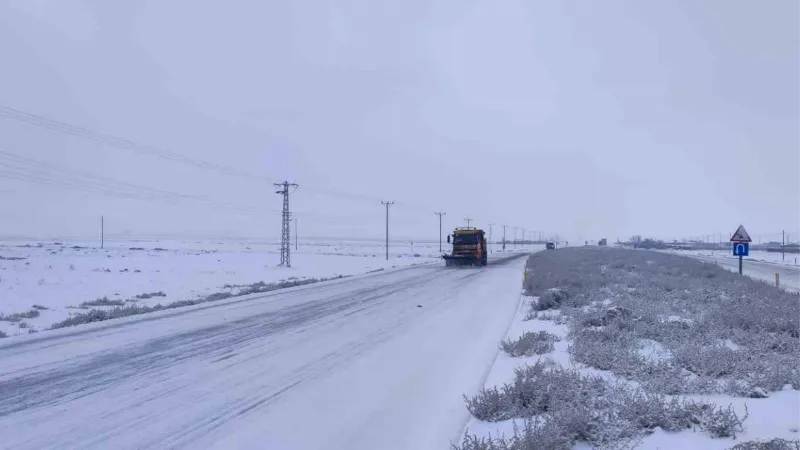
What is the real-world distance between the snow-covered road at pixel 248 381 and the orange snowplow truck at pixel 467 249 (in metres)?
30.3

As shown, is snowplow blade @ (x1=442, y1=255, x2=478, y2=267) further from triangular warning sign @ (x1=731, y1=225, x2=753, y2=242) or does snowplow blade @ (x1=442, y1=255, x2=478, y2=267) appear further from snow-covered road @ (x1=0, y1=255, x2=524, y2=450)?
snow-covered road @ (x1=0, y1=255, x2=524, y2=450)

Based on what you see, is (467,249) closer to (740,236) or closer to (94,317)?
(740,236)

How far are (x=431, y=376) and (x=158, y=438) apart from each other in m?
4.49

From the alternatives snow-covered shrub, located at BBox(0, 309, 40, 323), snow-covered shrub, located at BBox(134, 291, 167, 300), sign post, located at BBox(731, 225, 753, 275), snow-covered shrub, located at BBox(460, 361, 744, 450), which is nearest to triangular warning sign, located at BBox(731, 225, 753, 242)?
sign post, located at BBox(731, 225, 753, 275)

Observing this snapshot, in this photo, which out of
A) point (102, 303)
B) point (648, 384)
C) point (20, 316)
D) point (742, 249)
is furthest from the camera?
point (742, 249)

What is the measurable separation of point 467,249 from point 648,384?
40.0m

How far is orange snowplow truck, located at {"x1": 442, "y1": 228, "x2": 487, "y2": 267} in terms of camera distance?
46500mm

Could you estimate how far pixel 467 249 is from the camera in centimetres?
4688

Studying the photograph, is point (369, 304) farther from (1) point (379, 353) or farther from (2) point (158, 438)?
(2) point (158, 438)

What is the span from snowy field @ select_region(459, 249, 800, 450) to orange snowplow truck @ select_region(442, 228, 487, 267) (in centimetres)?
3317

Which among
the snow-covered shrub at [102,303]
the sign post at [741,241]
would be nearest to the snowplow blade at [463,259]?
the sign post at [741,241]

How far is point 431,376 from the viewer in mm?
9281

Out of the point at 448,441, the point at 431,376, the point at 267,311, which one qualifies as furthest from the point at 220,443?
the point at 267,311

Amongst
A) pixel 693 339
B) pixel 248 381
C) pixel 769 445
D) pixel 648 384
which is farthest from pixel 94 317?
pixel 769 445
